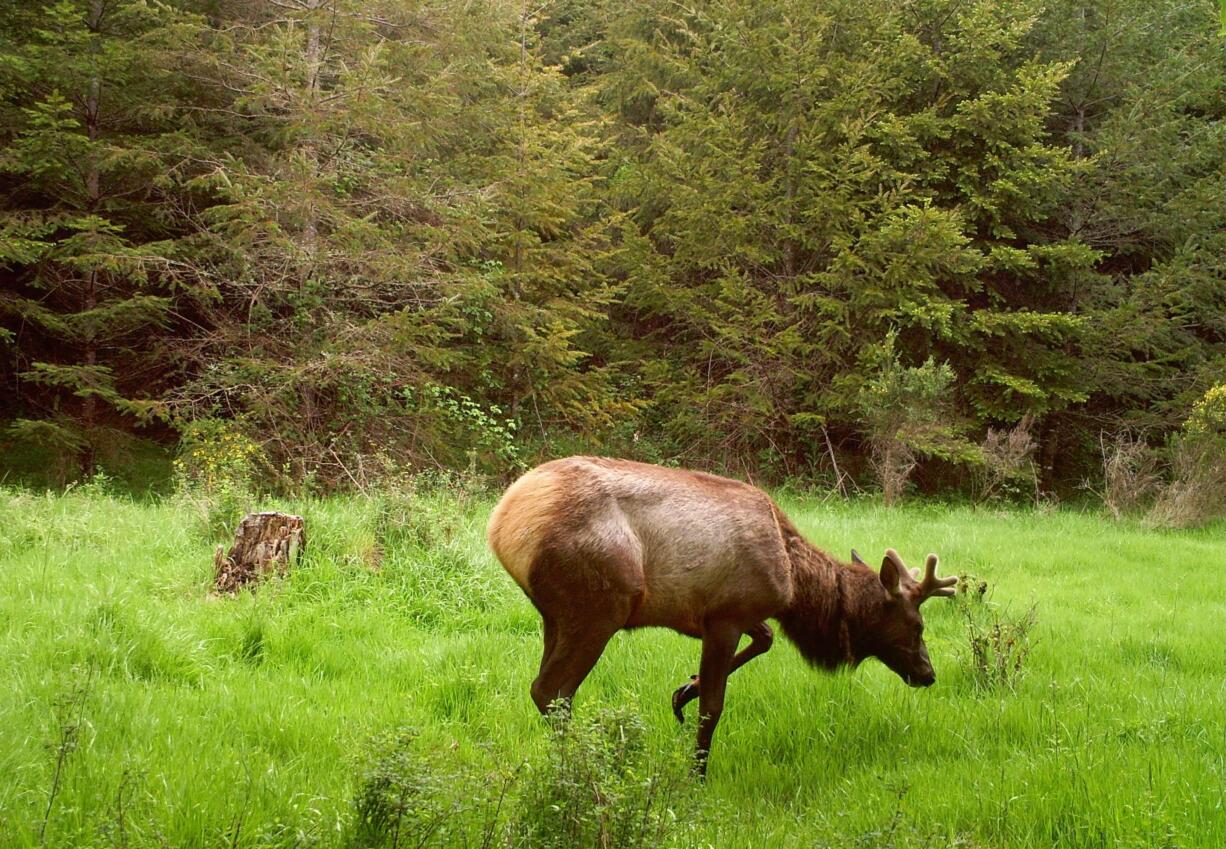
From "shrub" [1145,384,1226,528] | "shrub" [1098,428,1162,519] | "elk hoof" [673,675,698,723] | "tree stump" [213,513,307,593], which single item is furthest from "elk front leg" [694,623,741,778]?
"shrub" [1098,428,1162,519]

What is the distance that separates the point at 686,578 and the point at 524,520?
87 cm

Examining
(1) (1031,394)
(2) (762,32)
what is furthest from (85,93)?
(1) (1031,394)

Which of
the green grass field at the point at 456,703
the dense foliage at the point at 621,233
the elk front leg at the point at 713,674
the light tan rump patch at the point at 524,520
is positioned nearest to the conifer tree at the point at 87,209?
the dense foliage at the point at 621,233

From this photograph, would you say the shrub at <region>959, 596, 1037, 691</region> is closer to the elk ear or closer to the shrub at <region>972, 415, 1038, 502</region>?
the elk ear

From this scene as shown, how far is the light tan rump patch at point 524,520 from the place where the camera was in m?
4.06

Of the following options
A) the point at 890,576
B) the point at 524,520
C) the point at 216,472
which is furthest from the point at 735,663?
the point at 216,472

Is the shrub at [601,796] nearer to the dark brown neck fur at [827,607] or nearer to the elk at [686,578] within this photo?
the elk at [686,578]

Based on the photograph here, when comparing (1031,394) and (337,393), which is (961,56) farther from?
(337,393)

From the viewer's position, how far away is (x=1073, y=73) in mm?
17609

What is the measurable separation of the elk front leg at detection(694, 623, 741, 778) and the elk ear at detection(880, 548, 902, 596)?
3.37 ft

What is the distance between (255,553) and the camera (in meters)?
6.46

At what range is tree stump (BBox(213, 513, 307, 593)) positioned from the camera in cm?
634

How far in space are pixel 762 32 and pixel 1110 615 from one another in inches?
529

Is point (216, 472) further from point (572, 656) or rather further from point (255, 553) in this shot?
point (572, 656)
